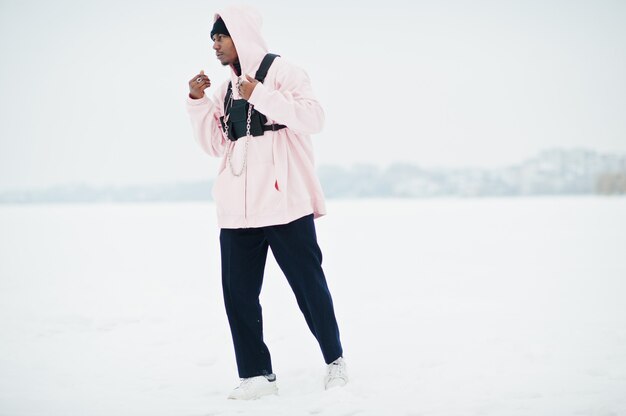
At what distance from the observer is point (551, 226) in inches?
476

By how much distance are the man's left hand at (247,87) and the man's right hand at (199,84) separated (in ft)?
1.11

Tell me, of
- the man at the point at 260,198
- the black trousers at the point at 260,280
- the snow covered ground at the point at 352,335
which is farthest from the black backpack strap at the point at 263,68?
the snow covered ground at the point at 352,335

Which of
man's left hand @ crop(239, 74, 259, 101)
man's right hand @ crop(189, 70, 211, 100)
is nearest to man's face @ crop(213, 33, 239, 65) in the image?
man's right hand @ crop(189, 70, 211, 100)

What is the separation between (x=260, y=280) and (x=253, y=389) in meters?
0.50

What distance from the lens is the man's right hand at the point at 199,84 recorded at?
106 inches

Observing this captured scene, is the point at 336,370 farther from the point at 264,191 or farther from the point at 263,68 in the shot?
the point at 263,68

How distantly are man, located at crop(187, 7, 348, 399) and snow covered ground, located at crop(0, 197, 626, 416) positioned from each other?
29 cm

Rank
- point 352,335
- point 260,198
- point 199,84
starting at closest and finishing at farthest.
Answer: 1. point 260,198
2. point 199,84
3. point 352,335

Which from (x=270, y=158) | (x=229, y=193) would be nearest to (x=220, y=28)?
(x=270, y=158)

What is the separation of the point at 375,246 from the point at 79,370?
645cm

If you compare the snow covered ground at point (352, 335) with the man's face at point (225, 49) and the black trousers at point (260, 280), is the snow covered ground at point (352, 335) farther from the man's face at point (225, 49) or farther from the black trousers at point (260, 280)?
the man's face at point (225, 49)

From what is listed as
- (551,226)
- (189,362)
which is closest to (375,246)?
(551,226)

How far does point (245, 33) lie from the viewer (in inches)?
104

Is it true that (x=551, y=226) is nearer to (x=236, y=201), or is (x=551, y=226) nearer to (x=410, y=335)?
(x=410, y=335)
